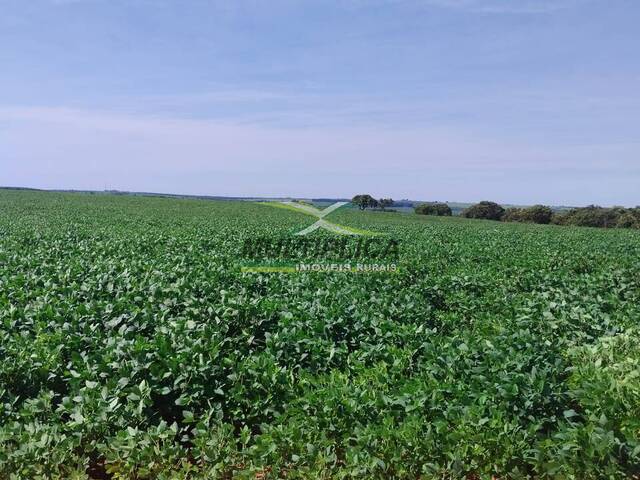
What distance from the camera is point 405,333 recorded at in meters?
5.76

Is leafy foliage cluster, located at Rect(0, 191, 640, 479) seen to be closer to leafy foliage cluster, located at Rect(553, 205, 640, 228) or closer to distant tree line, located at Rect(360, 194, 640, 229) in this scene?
distant tree line, located at Rect(360, 194, 640, 229)

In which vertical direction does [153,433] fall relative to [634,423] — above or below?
below

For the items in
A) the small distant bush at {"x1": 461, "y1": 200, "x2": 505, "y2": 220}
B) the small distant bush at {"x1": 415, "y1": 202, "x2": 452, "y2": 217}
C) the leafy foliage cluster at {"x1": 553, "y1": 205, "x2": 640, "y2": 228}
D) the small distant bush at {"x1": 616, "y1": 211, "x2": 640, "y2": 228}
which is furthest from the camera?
the small distant bush at {"x1": 415, "y1": 202, "x2": 452, "y2": 217}

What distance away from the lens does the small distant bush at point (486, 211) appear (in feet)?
274

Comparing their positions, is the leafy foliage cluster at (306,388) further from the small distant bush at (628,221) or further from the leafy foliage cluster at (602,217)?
the leafy foliage cluster at (602,217)

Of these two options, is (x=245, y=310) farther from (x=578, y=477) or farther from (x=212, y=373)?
(x=578, y=477)

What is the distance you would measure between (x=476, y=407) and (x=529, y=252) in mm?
15907

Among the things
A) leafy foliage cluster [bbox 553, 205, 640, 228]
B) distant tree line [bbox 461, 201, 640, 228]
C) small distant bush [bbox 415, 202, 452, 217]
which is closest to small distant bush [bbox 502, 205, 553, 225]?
distant tree line [bbox 461, 201, 640, 228]

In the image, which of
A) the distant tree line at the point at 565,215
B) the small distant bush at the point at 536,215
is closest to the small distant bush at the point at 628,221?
the distant tree line at the point at 565,215

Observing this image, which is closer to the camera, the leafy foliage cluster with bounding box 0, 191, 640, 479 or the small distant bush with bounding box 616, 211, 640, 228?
the leafy foliage cluster with bounding box 0, 191, 640, 479

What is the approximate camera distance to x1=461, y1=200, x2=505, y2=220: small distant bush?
83625mm

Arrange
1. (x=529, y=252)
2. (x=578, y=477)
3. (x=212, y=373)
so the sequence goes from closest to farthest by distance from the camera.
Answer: (x=578, y=477) < (x=212, y=373) < (x=529, y=252)

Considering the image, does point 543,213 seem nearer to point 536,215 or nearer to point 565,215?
point 536,215

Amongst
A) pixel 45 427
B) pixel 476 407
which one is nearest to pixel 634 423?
pixel 476 407
